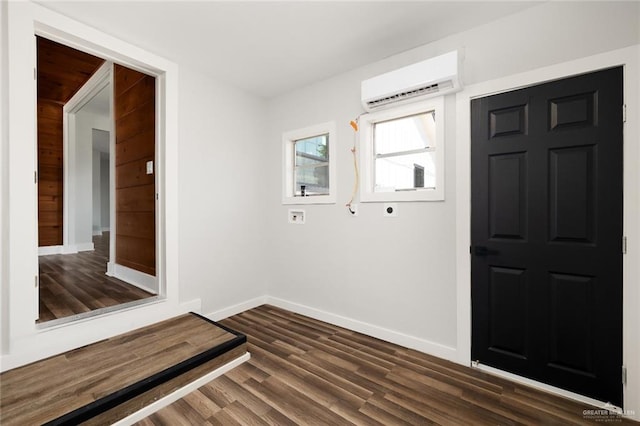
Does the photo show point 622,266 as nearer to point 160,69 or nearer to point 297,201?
point 297,201

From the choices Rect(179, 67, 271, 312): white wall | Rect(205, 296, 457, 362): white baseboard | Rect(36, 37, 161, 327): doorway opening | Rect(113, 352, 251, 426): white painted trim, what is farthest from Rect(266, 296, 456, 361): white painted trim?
Rect(36, 37, 161, 327): doorway opening

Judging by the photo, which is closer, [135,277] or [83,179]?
[135,277]

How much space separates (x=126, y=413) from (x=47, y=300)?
80.0 inches

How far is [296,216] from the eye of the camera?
11.4ft

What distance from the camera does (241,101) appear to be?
3477mm

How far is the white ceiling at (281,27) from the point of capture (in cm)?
203

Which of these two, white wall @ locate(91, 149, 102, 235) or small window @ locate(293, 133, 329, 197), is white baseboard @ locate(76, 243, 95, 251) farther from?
small window @ locate(293, 133, 329, 197)

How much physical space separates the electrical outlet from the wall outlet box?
1078 mm

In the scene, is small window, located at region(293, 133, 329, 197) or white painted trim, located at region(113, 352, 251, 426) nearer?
white painted trim, located at region(113, 352, 251, 426)

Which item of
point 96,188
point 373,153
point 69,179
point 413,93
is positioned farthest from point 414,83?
point 96,188

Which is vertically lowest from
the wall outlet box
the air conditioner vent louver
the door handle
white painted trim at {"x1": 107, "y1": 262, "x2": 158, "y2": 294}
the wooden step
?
the wooden step

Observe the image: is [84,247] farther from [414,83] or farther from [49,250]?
[414,83]

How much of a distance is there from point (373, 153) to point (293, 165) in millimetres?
1189

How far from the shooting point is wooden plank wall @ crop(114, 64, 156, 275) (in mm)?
3158
